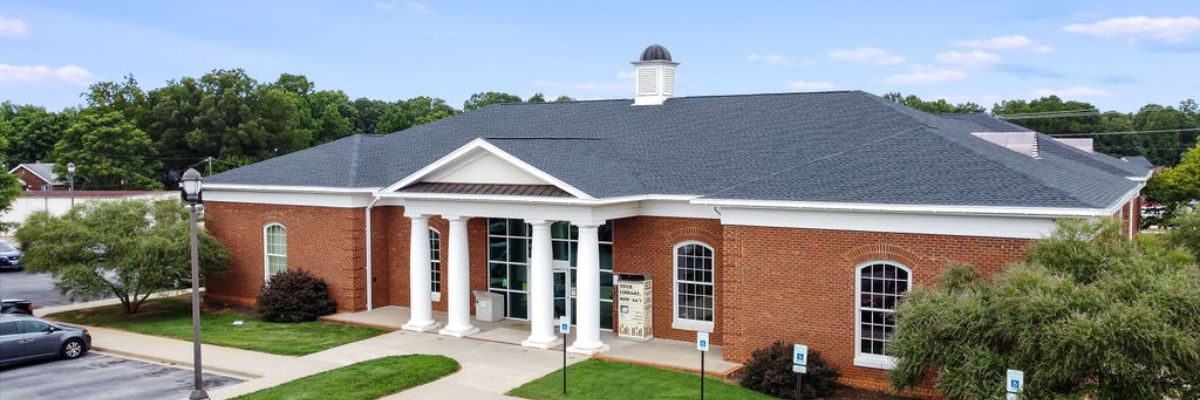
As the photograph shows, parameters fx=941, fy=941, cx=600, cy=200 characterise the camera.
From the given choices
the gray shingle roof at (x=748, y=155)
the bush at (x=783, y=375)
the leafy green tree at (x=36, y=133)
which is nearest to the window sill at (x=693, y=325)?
the gray shingle roof at (x=748, y=155)

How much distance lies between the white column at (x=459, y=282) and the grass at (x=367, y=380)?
116 inches

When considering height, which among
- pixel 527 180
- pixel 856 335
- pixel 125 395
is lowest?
pixel 125 395

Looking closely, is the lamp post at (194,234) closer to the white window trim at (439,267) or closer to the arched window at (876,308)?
the white window trim at (439,267)

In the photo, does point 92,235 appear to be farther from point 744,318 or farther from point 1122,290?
point 1122,290

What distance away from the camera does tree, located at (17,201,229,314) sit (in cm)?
2700

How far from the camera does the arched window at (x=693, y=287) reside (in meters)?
22.9

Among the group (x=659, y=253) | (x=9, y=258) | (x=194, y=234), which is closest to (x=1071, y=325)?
(x=659, y=253)

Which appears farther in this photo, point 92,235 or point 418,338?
point 92,235

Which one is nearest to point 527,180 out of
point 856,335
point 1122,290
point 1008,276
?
point 856,335

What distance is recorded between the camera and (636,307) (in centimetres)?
2331

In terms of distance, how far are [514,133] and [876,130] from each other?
11.9 metres

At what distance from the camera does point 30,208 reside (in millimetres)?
61156

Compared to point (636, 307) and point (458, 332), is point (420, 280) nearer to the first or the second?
point (458, 332)

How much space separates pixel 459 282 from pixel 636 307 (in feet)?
15.3
